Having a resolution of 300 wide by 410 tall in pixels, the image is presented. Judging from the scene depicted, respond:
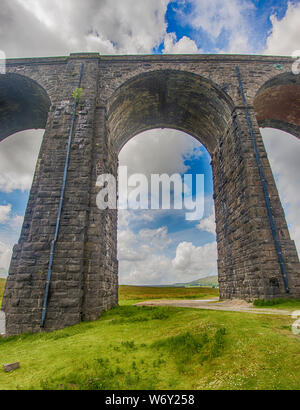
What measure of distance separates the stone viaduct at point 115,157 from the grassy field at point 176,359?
2.52 metres

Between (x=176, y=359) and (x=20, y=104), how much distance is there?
49.4ft

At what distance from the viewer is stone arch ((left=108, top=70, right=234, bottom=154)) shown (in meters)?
11.8

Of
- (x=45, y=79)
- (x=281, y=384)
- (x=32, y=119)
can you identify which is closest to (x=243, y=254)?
(x=281, y=384)

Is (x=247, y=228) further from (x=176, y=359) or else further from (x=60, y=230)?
(x=60, y=230)

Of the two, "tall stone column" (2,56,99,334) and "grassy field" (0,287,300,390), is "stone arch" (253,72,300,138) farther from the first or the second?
"grassy field" (0,287,300,390)

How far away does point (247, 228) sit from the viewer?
373 inches

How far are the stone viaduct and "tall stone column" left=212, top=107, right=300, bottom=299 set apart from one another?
1.8 inches

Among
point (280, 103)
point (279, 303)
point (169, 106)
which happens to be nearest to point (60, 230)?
point (279, 303)

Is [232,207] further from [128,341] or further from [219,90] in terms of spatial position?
[128,341]

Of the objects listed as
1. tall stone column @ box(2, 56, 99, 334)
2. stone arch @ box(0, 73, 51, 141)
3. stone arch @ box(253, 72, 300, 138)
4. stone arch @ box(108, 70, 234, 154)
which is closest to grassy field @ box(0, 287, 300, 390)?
tall stone column @ box(2, 56, 99, 334)

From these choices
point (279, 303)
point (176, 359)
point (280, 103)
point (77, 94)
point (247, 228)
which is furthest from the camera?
point (280, 103)

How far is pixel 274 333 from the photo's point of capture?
4285mm

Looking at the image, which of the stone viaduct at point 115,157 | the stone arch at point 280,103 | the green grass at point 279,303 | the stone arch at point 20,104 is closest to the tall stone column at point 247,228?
the stone viaduct at point 115,157

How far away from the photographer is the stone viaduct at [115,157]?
793cm
